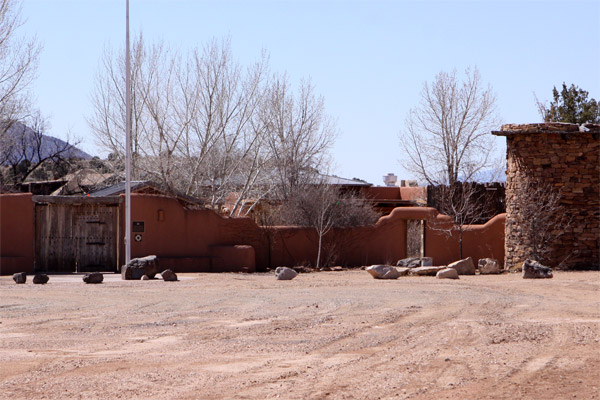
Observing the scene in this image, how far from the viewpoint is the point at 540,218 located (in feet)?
82.2

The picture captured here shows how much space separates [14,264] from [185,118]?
990 cm

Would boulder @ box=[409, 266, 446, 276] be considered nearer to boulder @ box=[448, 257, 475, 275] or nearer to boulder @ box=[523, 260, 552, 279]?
boulder @ box=[448, 257, 475, 275]

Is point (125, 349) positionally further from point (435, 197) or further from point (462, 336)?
point (435, 197)

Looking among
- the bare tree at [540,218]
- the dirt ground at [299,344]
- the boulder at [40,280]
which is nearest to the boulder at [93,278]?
the boulder at [40,280]

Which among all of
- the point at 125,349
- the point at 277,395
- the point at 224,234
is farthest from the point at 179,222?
the point at 277,395

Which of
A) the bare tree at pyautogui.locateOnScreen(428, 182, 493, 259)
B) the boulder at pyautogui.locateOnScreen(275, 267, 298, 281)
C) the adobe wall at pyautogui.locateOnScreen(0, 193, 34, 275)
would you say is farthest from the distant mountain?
the boulder at pyautogui.locateOnScreen(275, 267, 298, 281)

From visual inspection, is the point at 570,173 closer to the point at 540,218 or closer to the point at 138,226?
the point at 540,218

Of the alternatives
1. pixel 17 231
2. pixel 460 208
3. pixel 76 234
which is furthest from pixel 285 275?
pixel 460 208

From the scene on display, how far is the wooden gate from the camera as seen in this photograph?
80.3 feet

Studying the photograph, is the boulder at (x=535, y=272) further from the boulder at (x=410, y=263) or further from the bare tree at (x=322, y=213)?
the bare tree at (x=322, y=213)

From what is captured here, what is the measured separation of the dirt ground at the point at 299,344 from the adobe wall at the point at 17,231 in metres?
6.21

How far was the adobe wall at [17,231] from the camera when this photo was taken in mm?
23734

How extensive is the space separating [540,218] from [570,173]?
1.68 metres

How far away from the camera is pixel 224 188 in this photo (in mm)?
34000
